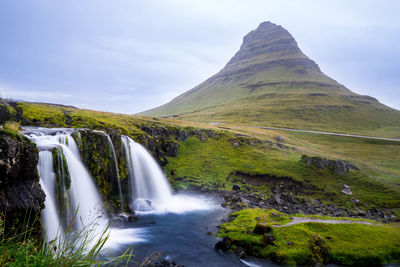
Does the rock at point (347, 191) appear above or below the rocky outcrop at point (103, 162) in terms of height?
below

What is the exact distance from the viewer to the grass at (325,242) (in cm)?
1817

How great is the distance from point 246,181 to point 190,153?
51.0ft

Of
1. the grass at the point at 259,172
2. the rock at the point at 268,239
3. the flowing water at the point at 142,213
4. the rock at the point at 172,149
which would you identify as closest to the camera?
the flowing water at the point at 142,213

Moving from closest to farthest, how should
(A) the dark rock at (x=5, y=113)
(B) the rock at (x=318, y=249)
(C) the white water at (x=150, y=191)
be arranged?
(B) the rock at (x=318, y=249) < (C) the white water at (x=150, y=191) < (A) the dark rock at (x=5, y=113)

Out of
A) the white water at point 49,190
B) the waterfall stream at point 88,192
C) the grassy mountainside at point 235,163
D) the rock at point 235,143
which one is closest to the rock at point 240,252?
the waterfall stream at point 88,192

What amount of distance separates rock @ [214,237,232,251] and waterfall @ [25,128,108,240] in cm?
1045

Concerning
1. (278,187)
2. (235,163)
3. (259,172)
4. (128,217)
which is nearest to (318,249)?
(128,217)

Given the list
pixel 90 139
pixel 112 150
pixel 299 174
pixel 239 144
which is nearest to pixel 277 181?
pixel 299 174

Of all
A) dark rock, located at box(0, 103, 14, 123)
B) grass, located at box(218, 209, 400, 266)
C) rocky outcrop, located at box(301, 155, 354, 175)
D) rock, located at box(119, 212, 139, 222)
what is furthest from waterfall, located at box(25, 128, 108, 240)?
rocky outcrop, located at box(301, 155, 354, 175)

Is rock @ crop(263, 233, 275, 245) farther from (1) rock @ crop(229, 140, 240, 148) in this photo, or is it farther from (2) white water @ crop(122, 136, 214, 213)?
(1) rock @ crop(229, 140, 240, 148)

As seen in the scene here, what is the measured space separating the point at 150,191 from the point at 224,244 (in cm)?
1870

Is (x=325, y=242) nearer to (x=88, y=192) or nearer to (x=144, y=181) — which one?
(x=88, y=192)

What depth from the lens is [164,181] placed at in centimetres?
4078

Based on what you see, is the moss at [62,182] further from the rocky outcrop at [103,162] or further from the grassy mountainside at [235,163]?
the grassy mountainside at [235,163]
